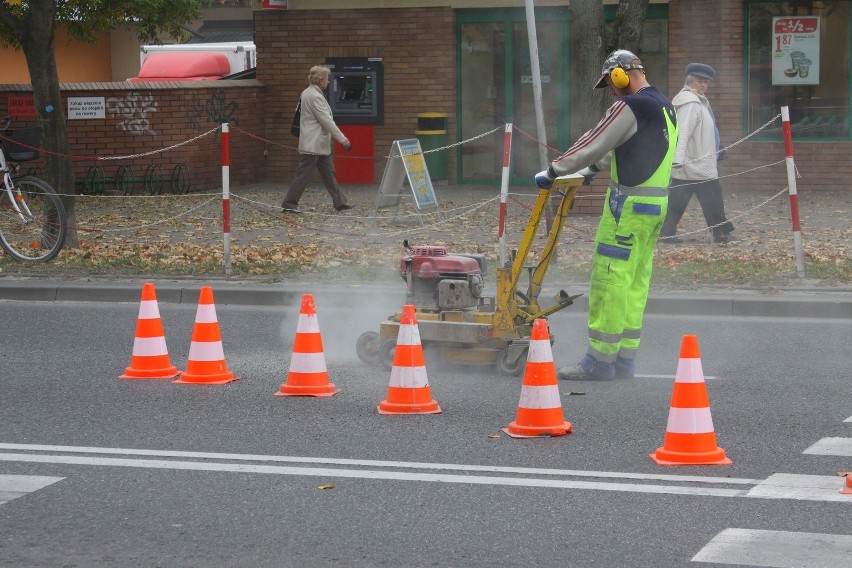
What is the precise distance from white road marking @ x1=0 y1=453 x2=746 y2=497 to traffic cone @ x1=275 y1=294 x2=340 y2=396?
1.47 meters

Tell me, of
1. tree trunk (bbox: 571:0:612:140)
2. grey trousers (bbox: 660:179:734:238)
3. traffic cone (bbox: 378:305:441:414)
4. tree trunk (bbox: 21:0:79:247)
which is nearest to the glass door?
tree trunk (bbox: 571:0:612:140)

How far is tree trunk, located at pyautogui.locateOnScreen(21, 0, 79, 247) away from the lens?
14133mm

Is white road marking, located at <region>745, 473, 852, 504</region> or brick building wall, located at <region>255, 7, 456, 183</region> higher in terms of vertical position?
brick building wall, located at <region>255, 7, 456, 183</region>

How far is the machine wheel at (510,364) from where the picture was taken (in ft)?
27.2

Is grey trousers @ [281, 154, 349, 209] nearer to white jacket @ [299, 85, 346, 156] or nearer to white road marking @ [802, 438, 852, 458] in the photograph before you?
white jacket @ [299, 85, 346, 156]

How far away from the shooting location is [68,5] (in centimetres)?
1736

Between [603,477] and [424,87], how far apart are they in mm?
14947

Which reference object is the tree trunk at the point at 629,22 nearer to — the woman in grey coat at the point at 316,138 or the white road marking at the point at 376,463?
the woman in grey coat at the point at 316,138

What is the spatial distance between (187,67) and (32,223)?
11.6 m

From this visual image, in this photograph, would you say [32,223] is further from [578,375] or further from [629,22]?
[578,375]

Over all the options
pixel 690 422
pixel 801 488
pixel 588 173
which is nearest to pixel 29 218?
pixel 588 173

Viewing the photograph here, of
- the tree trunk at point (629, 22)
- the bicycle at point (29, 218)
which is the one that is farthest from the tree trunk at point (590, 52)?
the bicycle at point (29, 218)

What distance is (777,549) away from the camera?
511 centimetres

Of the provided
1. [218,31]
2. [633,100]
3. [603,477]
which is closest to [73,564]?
[603,477]
